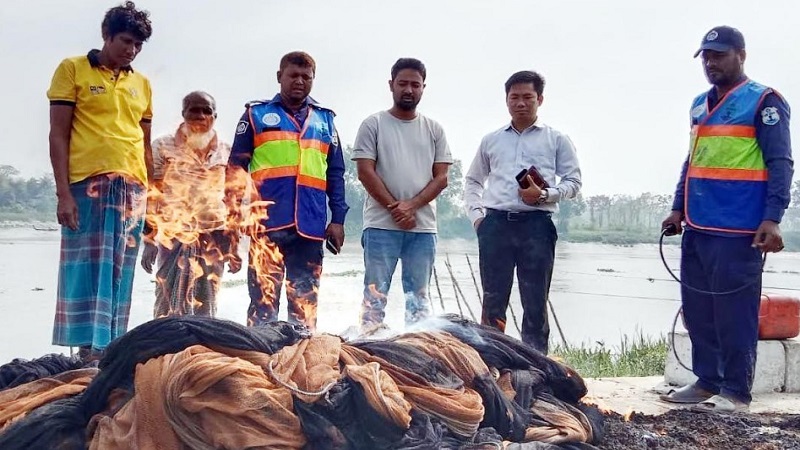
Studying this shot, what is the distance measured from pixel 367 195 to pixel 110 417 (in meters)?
3.07

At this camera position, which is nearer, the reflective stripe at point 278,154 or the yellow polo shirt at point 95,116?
the yellow polo shirt at point 95,116

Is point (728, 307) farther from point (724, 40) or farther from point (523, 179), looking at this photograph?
point (724, 40)

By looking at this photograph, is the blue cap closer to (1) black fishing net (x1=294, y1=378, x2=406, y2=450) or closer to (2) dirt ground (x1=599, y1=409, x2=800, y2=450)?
(2) dirt ground (x1=599, y1=409, x2=800, y2=450)

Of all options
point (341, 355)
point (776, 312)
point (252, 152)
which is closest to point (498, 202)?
point (252, 152)

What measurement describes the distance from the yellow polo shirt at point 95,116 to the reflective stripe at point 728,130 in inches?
157

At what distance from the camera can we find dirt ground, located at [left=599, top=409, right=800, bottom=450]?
13.1 ft

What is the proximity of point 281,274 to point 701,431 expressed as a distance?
292 centimetres

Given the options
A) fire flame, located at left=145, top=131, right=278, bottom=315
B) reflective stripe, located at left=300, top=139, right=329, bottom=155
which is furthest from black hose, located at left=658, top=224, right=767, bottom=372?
fire flame, located at left=145, top=131, right=278, bottom=315

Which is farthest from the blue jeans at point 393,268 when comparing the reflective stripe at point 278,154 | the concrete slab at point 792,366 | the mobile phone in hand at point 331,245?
the concrete slab at point 792,366

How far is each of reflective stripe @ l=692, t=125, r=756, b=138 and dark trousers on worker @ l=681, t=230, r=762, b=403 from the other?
72cm

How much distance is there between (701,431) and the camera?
4.33 m

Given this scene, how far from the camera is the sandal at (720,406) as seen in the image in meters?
4.93

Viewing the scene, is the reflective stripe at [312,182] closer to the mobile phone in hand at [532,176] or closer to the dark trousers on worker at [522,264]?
the dark trousers on worker at [522,264]

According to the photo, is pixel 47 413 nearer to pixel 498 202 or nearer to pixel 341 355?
pixel 341 355
